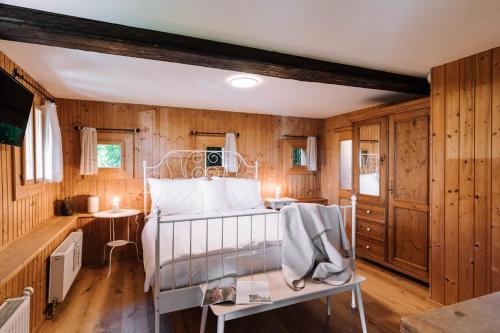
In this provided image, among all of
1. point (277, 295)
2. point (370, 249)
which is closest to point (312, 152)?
point (370, 249)

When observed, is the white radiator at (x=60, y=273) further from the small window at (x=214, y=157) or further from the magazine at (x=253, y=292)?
the small window at (x=214, y=157)

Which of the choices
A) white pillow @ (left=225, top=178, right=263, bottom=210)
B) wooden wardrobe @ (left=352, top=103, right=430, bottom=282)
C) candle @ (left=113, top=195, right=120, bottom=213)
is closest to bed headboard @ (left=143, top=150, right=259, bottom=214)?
candle @ (left=113, top=195, right=120, bottom=213)

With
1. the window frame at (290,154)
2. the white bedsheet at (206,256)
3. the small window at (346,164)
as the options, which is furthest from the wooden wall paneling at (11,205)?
the small window at (346,164)

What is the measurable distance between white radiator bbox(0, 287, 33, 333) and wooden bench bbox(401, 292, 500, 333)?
1875 mm

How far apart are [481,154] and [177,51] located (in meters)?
2.48

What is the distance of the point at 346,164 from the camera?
14.0ft

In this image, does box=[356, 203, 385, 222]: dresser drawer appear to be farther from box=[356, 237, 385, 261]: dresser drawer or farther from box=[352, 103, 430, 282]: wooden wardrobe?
box=[356, 237, 385, 261]: dresser drawer

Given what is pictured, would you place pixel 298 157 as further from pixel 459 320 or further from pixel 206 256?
pixel 459 320

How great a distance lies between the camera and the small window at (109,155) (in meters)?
3.66

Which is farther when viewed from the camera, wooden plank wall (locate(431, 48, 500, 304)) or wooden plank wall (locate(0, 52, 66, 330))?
wooden plank wall (locate(431, 48, 500, 304))

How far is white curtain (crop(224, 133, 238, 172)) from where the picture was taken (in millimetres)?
4184

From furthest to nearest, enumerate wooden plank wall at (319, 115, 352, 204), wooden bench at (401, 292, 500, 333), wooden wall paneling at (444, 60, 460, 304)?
wooden plank wall at (319, 115, 352, 204) → wooden wall paneling at (444, 60, 460, 304) → wooden bench at (401, 292, 500, 333)

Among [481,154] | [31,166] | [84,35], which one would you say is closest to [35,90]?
[31,166]

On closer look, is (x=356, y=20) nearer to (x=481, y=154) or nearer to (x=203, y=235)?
(x=481, y=154)
